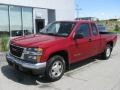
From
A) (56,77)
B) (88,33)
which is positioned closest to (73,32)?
(88,33)

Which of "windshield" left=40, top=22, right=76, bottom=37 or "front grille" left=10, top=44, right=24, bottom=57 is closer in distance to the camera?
"front grille" left=10, top=44, right=24, bottom=57

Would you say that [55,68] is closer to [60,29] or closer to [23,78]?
[23,78]

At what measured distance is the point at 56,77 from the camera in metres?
6.44

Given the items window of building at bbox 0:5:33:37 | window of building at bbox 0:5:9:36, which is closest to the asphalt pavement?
window of building at bbox 0:5:9:36

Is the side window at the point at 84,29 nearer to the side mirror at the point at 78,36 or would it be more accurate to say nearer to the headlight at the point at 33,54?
the side mirror at the point at 78,36

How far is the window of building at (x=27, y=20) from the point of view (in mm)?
17438

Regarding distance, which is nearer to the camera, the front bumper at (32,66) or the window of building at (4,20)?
the front bumper at (32,66)

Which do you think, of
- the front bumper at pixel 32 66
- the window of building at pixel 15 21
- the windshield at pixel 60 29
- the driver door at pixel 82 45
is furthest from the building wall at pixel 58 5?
the front bumper at pixel 32 66

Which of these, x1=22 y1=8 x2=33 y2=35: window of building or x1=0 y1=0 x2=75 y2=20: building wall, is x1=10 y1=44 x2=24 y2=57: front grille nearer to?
x1=0 y1=0 x2=75 y2=20: building wall

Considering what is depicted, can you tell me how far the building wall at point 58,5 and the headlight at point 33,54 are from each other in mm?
10651

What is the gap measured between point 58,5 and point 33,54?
1528cm

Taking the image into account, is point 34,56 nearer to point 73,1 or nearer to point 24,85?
point 24,85

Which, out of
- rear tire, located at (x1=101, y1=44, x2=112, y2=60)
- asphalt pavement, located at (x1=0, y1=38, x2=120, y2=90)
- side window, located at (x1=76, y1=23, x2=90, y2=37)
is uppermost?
side window, located at (x1=76, y1=23, x2=90, y2=37)

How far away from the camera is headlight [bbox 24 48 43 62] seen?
5820 mm
